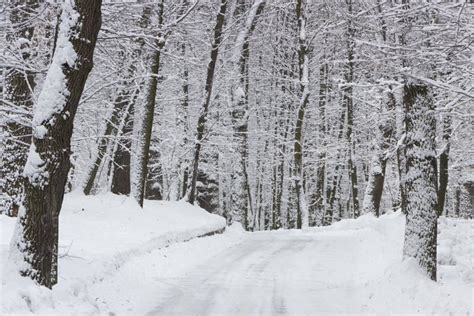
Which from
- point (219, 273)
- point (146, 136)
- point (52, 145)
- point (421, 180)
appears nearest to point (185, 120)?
point (146, 136)

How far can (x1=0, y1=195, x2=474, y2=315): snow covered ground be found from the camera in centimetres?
805

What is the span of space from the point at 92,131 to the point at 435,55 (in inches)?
647

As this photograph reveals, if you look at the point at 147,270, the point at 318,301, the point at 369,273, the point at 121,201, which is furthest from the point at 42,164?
the point at 121,201

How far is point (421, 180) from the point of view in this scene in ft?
32.6

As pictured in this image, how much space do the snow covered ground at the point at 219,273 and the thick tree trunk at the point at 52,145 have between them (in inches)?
18.4

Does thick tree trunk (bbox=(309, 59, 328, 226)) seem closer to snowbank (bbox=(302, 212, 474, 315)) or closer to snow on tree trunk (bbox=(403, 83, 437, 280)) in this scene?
snowbank (bbox=(302, 212, 474, 315))

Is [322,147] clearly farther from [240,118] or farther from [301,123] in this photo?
[240,118]

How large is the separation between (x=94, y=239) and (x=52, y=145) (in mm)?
5238

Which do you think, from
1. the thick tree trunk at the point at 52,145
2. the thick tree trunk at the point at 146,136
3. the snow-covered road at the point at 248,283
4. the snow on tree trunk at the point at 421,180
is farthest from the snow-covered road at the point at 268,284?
the thick tree trunk at the point at 146,136

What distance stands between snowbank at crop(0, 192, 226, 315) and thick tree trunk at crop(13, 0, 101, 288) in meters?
0.41

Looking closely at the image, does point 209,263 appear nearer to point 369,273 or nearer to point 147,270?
point 147,270

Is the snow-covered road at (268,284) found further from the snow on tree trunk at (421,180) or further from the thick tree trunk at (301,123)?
the thick tree trunk at (301,123)

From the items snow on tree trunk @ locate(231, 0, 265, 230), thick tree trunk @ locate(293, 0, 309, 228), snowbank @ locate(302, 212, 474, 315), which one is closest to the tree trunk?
thick tree trunk @ locate(293, 0, 309, 228)

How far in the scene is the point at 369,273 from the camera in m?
11.5
